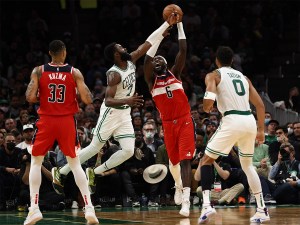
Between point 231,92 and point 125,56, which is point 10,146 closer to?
point 125,56

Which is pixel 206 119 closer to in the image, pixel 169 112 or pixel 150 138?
pixel 150 138

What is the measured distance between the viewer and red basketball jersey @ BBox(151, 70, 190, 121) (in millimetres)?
14961

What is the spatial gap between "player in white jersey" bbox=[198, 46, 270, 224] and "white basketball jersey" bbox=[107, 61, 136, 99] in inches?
94.1

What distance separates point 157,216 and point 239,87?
9.77ft

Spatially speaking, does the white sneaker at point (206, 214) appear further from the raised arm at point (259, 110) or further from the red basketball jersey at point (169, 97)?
the red basketball jersey at point (169, 97)

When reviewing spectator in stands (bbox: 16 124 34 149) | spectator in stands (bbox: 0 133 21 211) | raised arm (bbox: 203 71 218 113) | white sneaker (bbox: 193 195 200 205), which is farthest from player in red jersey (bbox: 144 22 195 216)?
spectator in stands (bbox: 0 133 21 211)

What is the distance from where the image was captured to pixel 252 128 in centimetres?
1310

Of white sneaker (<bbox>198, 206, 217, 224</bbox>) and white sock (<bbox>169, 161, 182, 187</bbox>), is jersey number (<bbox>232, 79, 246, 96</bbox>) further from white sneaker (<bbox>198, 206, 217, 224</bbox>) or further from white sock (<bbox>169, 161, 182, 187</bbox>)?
white sock (<bbox>169, 161, 182, 187</bbox>)

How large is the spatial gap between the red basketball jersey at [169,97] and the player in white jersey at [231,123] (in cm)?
177

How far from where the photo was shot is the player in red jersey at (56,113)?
42.6 ft

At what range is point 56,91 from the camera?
1304cm

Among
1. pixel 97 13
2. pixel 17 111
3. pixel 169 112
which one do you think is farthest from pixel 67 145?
pixel 97 13

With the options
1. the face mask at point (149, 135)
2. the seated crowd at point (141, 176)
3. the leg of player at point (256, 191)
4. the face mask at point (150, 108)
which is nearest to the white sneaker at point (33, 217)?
the leg of player at point (256, 191)

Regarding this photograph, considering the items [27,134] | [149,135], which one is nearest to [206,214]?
[27,134]
